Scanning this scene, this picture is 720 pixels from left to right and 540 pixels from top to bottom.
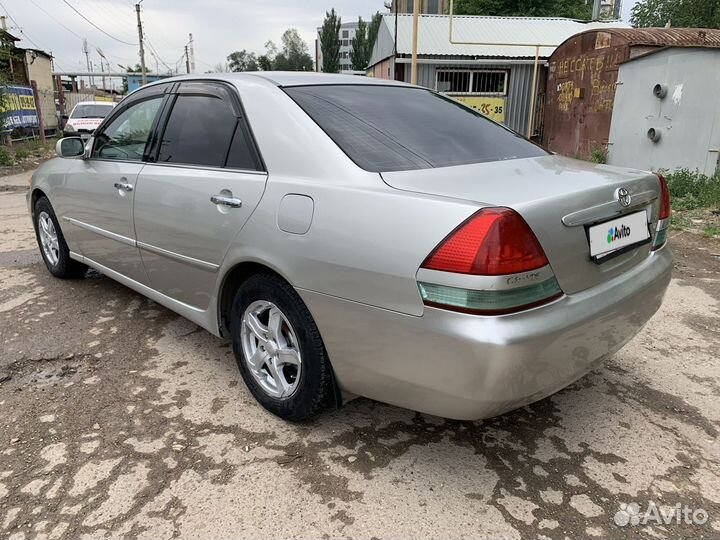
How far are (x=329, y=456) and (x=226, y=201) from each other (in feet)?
4.00

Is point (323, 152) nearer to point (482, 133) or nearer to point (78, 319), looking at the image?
point (482, 133)

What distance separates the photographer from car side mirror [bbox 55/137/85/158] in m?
3.97

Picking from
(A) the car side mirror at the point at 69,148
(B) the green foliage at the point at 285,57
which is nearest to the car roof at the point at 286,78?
(A) the car side mirror at the point at 69,148

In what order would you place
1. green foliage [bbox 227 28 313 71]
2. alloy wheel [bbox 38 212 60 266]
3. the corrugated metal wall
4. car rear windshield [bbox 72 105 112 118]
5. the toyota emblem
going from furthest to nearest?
green foliage [bbox 227 28 313 71]
car rear windshield [bbox 72 105 112 118]
the corrugated metal wall
alloy wheel [bbox 38 212 60 266]
the toyota emblem

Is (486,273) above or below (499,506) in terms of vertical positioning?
above

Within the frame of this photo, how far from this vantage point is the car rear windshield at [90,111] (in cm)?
1777

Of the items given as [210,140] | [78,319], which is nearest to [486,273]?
[210,140]

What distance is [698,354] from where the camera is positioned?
3291 millimetres

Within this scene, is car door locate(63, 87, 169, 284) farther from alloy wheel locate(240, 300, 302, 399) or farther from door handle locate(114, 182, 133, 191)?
alloy wheel locate(240, 300, 302, 399)

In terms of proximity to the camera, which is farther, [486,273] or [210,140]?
[210,140]

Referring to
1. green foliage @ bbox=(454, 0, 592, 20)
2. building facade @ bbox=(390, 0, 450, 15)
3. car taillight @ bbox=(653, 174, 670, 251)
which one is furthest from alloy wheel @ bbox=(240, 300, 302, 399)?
green foliage @ bbox=(454, 0, 592, 20)

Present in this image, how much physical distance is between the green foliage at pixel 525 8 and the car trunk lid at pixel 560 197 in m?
31.5

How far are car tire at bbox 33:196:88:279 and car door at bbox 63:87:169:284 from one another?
40 centimetres

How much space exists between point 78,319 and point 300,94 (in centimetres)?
237
